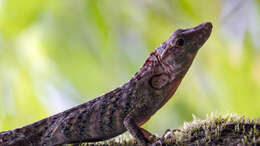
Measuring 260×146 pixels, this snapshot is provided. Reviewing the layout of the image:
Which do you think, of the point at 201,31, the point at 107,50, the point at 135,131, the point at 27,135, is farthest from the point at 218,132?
the point at 107,50

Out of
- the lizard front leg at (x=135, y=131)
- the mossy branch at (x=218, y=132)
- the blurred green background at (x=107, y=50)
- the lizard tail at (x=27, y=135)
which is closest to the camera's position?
the mossy branch at (x=218, y=132)

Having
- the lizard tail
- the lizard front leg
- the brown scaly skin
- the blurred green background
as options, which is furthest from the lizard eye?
the lizard tail

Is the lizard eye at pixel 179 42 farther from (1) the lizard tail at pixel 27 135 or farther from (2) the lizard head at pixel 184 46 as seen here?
(1) the lizard tail at pixel 27 135

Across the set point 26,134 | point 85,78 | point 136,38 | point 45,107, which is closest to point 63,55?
point 85,78

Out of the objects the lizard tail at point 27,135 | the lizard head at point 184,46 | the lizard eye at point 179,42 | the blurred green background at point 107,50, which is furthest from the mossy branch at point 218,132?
the blurred green background at point 107,50

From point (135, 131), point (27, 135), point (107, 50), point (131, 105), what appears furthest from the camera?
point (107, 50)

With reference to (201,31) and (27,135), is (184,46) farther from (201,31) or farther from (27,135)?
(27,135)
